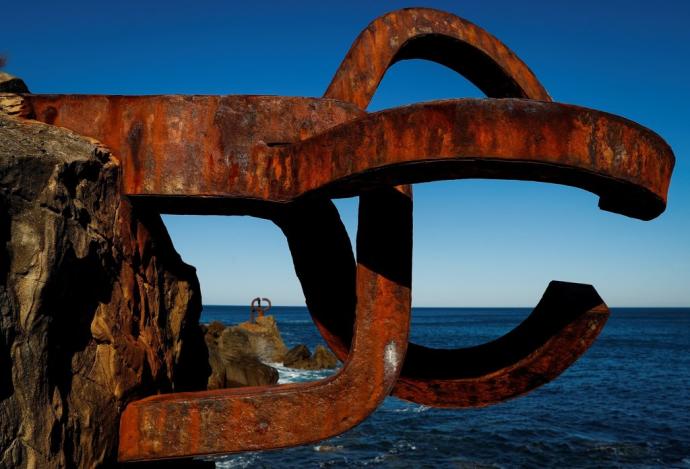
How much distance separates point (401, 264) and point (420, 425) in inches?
517

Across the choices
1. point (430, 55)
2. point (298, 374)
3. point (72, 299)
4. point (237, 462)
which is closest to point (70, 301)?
point (72, 299)

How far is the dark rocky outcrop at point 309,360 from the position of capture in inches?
1040

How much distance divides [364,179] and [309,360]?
25.5 m

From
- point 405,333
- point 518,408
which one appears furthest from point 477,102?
point 518,408

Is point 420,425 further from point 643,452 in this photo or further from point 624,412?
point 624,412

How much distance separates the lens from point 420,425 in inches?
587

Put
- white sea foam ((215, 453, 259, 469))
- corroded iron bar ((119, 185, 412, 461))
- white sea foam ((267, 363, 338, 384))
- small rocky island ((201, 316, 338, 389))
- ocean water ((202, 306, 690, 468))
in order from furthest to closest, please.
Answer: white sea foam ((267, 363, 338, 384)), small rocky island ((201, 316, 338, 389)), ocean water ((202, 306, 690, 468)), white sea foam ((215, 453, 259, 469)), corroded iron bar ((119, 185, 412, 461))

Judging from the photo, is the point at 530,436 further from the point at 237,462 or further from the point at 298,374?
the point at 298,374

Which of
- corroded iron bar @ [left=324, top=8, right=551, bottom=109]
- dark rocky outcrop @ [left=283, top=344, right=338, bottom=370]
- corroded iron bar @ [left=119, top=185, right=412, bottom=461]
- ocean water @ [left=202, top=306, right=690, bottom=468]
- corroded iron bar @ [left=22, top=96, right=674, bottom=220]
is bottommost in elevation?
ocean water @ [left=202, top=306, right=690, bottom=468]

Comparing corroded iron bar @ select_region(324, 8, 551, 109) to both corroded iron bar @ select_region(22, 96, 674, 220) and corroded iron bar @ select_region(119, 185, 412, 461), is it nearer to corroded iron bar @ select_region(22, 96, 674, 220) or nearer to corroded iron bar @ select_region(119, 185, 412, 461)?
corroded iron bar @ select_region(22, 96, 674, 220)

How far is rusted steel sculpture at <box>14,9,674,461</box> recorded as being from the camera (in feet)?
6.57

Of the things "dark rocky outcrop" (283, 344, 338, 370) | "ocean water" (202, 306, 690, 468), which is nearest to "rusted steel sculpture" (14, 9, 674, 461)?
"ocean water" (202, 306, 690, 468)

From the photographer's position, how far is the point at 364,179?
7.13 ft

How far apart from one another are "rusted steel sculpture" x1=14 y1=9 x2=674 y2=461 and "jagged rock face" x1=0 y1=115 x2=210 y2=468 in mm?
165
